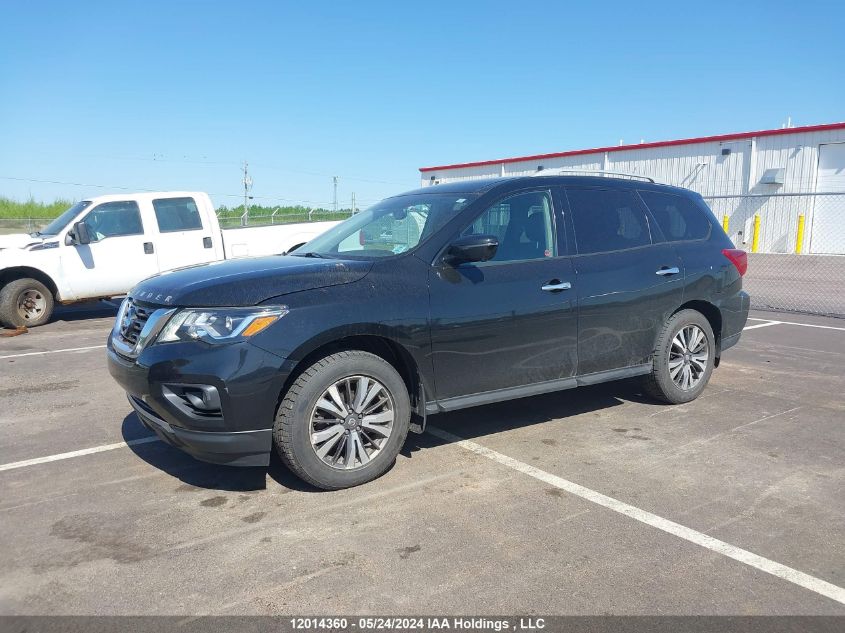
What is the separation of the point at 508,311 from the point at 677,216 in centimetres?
225

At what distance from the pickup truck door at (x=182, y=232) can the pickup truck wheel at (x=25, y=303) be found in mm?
1745

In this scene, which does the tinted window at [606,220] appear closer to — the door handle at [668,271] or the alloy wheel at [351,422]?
the door handle at [668,271]

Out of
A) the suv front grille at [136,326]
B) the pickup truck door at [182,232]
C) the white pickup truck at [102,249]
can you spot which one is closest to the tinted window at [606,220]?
the suv front grille at [136,326]

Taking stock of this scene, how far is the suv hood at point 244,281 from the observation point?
391 centimetres

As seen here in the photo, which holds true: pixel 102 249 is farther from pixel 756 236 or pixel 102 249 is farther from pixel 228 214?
pixel 756 236

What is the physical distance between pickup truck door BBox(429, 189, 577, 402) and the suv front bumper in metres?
1.10

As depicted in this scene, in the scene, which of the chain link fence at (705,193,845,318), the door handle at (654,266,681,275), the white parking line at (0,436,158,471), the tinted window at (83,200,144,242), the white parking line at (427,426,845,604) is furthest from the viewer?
the chain link fence at (705,193,845,318)

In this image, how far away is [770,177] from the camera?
2580cm

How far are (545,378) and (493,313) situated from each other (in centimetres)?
72

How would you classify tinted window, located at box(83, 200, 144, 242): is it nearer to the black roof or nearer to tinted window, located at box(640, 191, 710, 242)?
the black roof

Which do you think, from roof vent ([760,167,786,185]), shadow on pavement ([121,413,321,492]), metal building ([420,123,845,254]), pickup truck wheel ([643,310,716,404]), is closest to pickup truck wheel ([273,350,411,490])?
shadow on pavement ([121,413,321,492])

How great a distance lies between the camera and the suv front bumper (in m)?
3.78

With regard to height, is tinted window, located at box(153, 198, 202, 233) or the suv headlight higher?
tinted window, located at box(153, 198, 202, 233)

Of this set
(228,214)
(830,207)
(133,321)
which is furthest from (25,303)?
(830,207)
